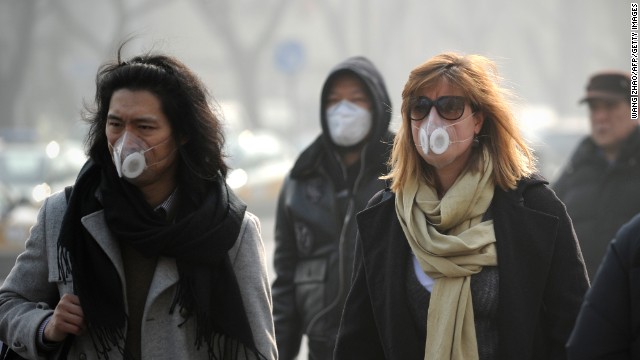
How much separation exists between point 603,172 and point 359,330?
131 inches

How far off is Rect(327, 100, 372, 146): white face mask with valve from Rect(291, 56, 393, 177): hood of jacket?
0.03 metres

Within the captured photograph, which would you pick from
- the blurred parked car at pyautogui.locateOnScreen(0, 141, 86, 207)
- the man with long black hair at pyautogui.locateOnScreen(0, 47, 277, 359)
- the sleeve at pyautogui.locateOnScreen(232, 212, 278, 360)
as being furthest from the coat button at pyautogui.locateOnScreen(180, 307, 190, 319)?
the blurred parked car at pyautogui.locateOnScreen(0, 141, 86, 207)

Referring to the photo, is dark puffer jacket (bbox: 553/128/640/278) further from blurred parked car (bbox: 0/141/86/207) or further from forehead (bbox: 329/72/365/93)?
blurred parked car (bbox: 0/141/86/207)

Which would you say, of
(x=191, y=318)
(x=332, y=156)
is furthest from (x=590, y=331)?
(x=332, y=156)

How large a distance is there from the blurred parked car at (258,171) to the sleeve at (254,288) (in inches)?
711

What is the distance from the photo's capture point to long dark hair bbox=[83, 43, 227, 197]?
12.6 ft

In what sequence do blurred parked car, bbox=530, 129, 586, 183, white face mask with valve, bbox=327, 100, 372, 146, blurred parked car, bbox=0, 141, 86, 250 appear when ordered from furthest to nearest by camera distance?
blurred parked car, bbox=530, 129, 586, 183, blurred parked car, bbox=0, 141, 86, 250, white face mask with valve, bbox=327, 100, 372, 146

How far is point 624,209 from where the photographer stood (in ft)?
21.9

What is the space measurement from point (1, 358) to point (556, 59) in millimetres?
60536

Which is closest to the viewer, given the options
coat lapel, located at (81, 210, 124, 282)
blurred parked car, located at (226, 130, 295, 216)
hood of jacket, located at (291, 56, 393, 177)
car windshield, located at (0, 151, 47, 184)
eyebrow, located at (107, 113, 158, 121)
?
coat lapel, located at (81, 210, 124, 282)

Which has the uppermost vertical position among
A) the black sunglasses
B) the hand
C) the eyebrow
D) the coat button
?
the eyebrow

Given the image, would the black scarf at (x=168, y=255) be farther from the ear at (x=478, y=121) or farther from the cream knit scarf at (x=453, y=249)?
the ear at (x=478, y=121)

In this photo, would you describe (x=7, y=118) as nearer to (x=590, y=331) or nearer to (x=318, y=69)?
(x=318, y=69)

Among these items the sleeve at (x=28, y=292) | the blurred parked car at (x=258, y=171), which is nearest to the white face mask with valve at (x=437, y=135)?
the sleeve at (x=28, y=292)
